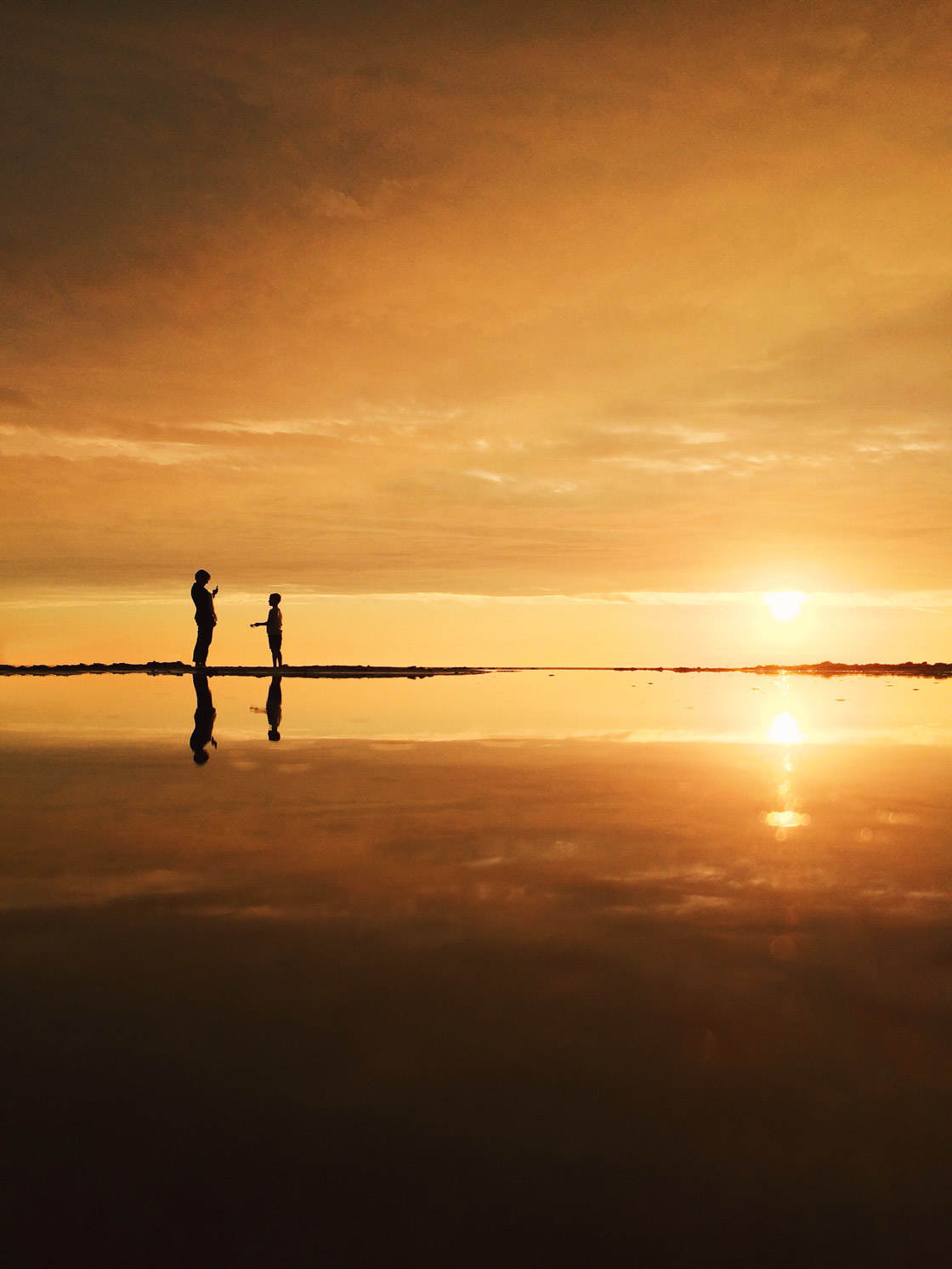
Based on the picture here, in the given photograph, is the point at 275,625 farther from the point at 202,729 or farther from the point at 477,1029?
the point at 477,1029

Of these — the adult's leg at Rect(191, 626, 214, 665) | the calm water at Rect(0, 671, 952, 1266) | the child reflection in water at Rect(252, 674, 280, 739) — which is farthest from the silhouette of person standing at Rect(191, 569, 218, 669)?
the calm water at Rect(0, 671, 952, 1266)

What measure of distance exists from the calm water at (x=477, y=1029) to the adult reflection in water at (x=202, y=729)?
2839 mm

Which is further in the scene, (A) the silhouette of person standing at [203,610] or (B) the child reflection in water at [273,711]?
(A) the silhouette of person standing at [203,610]

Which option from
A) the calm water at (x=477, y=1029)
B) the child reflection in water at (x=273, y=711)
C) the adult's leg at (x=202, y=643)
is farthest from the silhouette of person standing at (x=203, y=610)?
the calm water at (x=477, y=1029)

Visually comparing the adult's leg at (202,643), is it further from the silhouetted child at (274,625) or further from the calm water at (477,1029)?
the calm water at (477,1029)

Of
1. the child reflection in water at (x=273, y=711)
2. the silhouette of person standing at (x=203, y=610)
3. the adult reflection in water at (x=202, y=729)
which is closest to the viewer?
the adult reflection in water at (x=202, y=729)

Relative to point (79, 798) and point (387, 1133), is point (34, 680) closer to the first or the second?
point (79, 798)

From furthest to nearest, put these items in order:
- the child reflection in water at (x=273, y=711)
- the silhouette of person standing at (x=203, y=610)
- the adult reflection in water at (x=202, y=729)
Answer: the silhouette of person standing at (x=203, y=610)
the child reflection in water at (x=273, y=711)
the adult reflection in water at (x=202, y=729)

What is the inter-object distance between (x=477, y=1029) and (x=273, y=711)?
44.4ft

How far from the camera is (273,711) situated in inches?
639

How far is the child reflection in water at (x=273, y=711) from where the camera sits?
41.2 ft

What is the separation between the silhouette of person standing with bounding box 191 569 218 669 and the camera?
85.0 feet

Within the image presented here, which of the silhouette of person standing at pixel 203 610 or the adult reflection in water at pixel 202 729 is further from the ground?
the silhouette of person standing at pixel 203 610

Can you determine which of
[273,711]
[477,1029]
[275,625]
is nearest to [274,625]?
[275,625]
